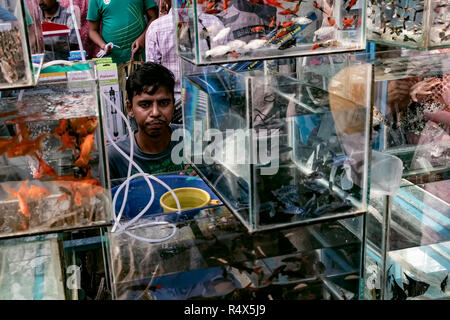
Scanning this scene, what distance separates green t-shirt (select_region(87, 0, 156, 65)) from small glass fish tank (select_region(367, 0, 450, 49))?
183 centimetres

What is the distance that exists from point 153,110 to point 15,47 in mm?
1480

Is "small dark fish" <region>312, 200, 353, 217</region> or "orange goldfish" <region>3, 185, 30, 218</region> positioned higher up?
"orange goldfish" <region>3, 185, 30, 218</region>

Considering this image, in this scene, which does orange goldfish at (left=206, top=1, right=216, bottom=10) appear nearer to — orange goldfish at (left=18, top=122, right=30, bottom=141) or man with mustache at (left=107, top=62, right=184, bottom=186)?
orange goldfish at (left=18, top=122, right=30, bottom=141)

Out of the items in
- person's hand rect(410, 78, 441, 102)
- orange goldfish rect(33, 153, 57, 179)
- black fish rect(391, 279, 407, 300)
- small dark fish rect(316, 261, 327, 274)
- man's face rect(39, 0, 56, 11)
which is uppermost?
man's face rect(39, 0, 56, 11)

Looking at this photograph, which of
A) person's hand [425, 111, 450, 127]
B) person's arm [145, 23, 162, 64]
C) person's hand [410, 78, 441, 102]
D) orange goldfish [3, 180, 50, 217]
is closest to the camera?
orange goldfish [3, 180, 50, 217]

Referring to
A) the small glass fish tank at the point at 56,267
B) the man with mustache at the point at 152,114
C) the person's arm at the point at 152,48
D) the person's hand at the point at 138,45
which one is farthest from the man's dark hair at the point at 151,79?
the small glass fish tank at the point at 56,267

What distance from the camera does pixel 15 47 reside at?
0.97 metres

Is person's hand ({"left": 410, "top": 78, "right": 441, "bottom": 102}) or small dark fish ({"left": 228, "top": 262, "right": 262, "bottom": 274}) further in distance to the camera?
person's hand ({"left": 410, "top": 78, "right": 441, "bottom": 102})

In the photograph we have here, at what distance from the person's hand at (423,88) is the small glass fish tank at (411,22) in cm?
11

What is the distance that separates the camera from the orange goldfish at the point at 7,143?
3.41 ft

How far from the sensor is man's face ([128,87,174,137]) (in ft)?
7.82

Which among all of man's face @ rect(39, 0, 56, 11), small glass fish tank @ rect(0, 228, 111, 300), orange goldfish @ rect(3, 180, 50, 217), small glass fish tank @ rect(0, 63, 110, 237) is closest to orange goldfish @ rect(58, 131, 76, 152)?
small glass fish tank @ rect(0, 63, 110, 237)

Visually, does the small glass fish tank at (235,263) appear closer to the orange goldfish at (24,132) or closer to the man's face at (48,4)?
the orange goldfish at (24,132)

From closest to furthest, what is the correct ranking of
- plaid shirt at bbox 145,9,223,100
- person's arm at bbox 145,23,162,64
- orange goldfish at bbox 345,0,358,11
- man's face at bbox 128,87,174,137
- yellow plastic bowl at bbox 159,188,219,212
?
orange goldfish at bbox 345,0,358,11 → yellow plastic bowl at bbox 159,188,219,212 → man's face at bbox 128,87,174,137 → plaid shirt at bbox 145,9,223,100 → person's arm at bbox 145,23,162,64
